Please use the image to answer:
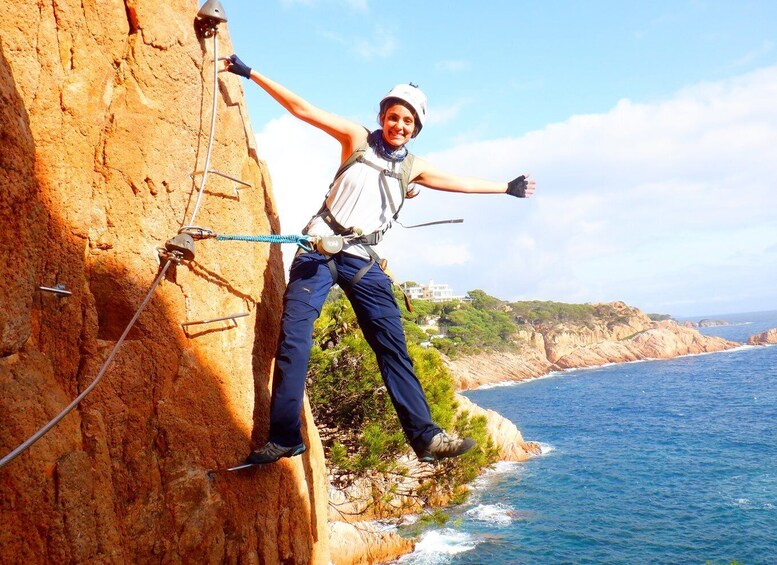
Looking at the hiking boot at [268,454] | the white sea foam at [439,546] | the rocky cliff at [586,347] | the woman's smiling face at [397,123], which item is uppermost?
the woman's smiling face at [397,123]

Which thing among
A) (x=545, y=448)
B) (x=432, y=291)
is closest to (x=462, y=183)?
(x=545, y=448)

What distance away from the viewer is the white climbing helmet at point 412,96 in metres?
4.14

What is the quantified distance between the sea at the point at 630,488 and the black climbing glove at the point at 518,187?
16.6m

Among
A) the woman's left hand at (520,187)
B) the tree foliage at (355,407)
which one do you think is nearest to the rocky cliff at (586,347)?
the tree foliage at (355,407)

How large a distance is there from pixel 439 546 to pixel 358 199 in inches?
760

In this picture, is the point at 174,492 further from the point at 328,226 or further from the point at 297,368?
the point at 328,226

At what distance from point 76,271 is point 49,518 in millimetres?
1233

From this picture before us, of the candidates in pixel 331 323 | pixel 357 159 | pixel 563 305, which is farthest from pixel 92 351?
pixel 563 305

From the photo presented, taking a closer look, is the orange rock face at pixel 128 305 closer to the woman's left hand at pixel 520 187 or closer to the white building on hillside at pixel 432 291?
the woman's left hand at pixel 520 187

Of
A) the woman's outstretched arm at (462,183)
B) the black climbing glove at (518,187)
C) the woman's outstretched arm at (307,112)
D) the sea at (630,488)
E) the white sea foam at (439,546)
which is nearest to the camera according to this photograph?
the woman's outstretched arm at (307,112)

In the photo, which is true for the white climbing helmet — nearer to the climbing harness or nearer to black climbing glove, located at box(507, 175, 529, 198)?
the climbing harness

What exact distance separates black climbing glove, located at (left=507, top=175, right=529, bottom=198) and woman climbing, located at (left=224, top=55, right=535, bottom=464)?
1049mm

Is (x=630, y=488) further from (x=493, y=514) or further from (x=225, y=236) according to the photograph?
(x=225, y=236)

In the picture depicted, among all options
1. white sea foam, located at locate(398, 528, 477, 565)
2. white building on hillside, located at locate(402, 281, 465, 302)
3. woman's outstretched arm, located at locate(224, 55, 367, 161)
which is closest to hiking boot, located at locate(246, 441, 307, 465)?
woman's outstretched arm, located at locate(224, 55, 367, 161)
